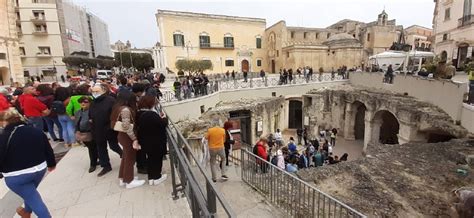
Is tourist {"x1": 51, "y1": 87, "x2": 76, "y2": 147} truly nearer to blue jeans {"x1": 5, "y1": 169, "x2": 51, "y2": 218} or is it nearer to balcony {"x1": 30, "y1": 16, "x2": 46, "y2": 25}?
blue jeans {"x1": 5, "y1": 169, "x2": 51, "y2": 218}

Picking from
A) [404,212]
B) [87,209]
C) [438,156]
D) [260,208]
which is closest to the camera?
[87,209]

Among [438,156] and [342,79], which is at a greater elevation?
[342,79]

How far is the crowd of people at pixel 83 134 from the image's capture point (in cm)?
262

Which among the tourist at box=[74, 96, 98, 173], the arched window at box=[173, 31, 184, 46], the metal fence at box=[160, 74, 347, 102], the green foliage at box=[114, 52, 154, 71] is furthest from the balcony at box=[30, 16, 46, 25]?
the tourist at box=[74, 96, 98, 173]

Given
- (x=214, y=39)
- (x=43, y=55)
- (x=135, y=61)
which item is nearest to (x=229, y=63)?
(x=214, y=39)

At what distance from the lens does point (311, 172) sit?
291 inches

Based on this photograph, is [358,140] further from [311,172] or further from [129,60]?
[129,60]

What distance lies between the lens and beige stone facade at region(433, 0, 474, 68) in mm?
21953

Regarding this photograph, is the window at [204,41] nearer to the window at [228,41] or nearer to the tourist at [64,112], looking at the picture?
the window at [228,41]

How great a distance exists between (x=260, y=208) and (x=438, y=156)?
22.8 feet

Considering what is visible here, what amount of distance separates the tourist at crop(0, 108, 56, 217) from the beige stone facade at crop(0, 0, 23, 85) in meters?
30.1

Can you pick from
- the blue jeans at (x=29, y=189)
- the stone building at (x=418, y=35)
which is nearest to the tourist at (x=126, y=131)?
the blue jeans at (x=29, y=189)

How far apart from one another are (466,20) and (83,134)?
3227 centimetres

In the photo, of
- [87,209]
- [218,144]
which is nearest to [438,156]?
[218,144]
